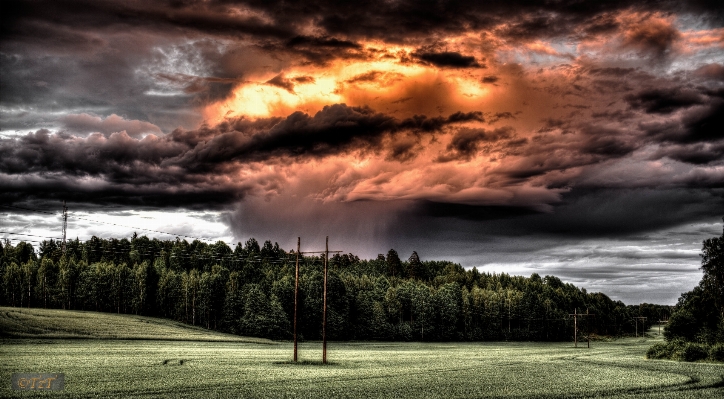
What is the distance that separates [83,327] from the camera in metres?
111

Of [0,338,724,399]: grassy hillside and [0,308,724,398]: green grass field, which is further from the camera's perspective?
[0,308,724,398]: green grass field

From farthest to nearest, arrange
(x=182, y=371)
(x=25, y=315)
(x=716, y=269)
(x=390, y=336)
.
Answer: (x=390, y=336) < (x=25, y=315) < (x=716, y=269) < (x=182, y=371)

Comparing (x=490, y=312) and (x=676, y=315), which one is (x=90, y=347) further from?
(x=490, y=312)

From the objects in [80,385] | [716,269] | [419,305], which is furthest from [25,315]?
[716,269]

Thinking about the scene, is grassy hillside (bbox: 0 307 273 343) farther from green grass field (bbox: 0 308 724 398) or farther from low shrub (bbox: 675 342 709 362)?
low shrub (bbox: 675 342 709 362)

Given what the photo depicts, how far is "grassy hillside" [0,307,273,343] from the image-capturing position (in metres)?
99.5

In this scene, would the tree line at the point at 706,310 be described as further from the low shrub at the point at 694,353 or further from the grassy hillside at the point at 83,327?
the grassy hillside at the point at 83,327

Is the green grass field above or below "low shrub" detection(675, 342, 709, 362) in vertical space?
above

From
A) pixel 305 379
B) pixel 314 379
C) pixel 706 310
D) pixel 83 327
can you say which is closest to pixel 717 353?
pixel 706 310

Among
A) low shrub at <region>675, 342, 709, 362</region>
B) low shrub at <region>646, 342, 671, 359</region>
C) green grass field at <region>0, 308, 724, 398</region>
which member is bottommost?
low shrub at <region>646, 342, 671, 359</region>

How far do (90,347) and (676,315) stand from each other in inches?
3843

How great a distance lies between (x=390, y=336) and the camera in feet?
546

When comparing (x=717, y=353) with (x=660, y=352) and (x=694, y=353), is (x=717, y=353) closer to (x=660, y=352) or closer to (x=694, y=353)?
(x=694, y=353)

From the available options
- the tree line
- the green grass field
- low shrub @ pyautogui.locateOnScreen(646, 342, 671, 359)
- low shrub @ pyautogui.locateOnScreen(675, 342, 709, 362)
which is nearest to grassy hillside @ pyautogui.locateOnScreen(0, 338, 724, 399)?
the green grass field
